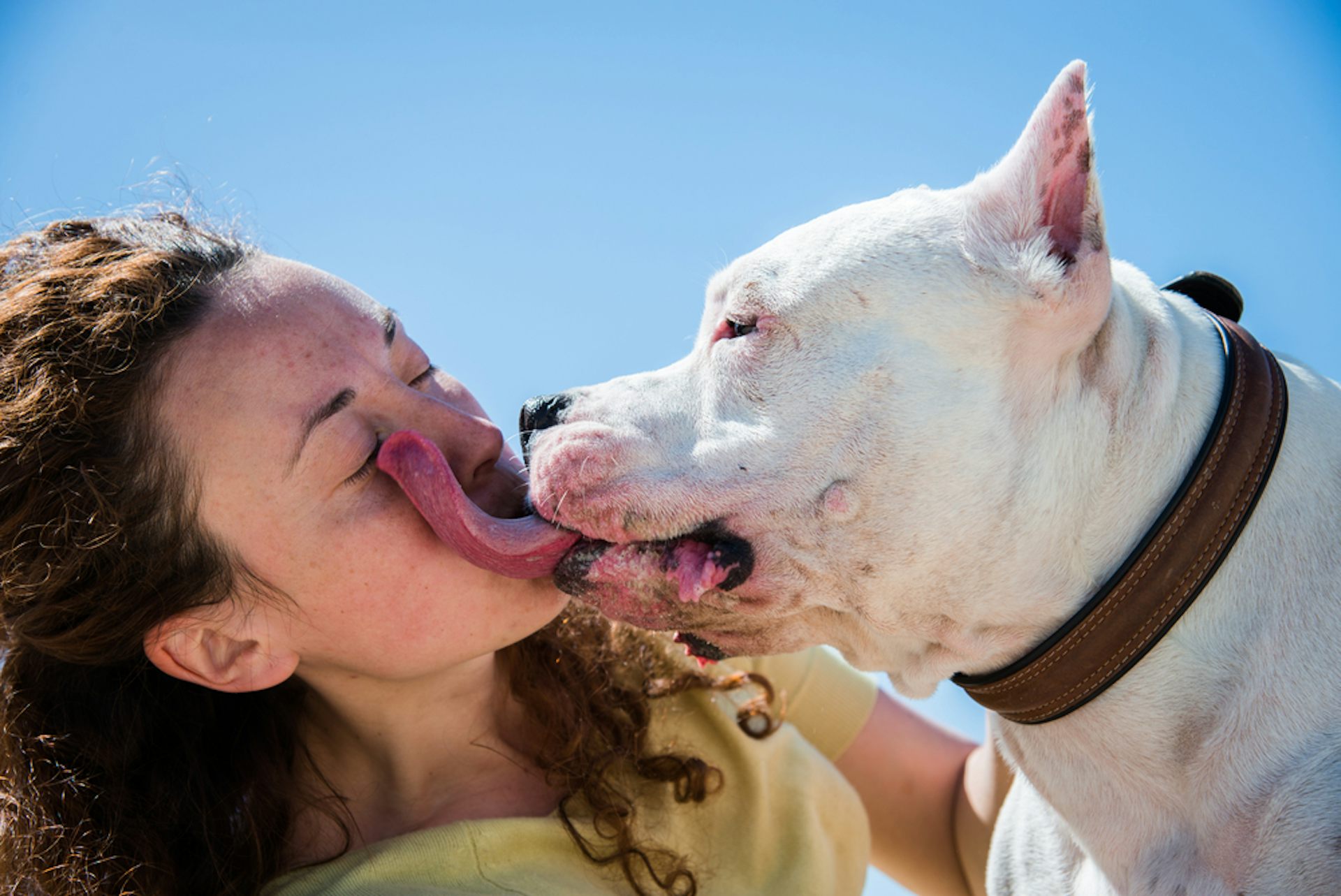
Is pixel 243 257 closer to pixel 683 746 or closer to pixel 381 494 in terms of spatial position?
pixel 381 494

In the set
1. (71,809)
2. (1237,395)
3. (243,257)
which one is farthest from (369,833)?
(1237,395)

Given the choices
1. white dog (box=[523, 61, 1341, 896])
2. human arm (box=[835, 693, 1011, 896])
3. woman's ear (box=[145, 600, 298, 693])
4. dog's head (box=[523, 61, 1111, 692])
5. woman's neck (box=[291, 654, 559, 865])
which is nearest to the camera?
white dog (box=[523, 61, 1341, 896])

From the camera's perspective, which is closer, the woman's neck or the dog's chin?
the dog's chin

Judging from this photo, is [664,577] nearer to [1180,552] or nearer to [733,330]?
[733,330]

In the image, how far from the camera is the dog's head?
2.02 meters

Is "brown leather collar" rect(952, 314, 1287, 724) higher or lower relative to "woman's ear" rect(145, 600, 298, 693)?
higher

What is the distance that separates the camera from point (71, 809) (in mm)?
2350

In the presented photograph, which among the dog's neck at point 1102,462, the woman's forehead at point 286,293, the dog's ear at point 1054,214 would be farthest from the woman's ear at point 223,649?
the dog's ear at point 1054,214

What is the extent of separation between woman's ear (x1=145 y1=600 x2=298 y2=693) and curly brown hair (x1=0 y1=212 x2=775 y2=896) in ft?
0.16

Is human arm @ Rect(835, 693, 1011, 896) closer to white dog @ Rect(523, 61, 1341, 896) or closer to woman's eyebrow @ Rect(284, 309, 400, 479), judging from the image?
white dog @ Rect(523, 61, 1341, 896)

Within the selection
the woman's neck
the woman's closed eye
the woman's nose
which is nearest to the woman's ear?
the woman's neck

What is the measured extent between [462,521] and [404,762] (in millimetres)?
817

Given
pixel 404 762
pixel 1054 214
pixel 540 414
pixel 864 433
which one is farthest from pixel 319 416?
pixel 1054 214

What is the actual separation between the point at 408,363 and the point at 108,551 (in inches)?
31.5
